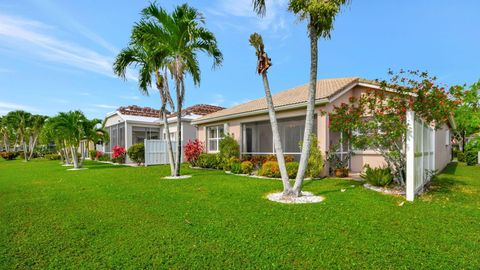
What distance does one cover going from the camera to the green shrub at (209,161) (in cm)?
1612

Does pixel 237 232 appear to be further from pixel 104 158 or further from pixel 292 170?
pixel 104 158

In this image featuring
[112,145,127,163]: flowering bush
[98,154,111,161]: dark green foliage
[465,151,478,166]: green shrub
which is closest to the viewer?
[465,151,478,166]: green shrub

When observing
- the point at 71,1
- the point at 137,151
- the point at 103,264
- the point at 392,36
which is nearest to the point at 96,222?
the point at 103,264

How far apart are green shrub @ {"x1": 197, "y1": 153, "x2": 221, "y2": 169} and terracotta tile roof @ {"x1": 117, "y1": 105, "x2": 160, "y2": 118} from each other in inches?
477

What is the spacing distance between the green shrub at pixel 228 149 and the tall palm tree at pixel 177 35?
4707 millimetres

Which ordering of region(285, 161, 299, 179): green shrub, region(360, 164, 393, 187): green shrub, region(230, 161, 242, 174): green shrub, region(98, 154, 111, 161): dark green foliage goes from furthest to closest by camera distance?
1. region(98, 154, 111, 161): dark green foliage
2. region(230, 161, 242, 174): green shrub
3. region(285, 161, 299, 179): green shrub
4. region(360, 164, 393, 187): green shrub

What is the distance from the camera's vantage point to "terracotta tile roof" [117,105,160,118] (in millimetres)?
25141

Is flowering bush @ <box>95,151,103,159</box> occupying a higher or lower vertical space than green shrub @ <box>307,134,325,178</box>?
lower

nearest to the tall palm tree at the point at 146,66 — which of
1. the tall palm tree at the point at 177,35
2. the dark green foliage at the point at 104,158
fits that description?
the tall palm tree at the point at 177,35

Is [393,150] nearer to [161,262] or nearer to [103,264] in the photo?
[161,262]

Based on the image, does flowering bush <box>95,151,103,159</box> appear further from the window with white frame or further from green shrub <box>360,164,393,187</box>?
green shrub <box>360,164,393,187</box>

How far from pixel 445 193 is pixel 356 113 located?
3810 millimetres

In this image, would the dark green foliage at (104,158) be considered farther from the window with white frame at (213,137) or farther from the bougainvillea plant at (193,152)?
the window with white frame at (213,137)

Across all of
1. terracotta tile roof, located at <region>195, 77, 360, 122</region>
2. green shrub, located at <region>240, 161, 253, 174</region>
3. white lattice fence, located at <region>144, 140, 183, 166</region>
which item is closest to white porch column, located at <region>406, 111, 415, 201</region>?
terracotta tile roof, located at <region>195, 77, 360, 122</region>
